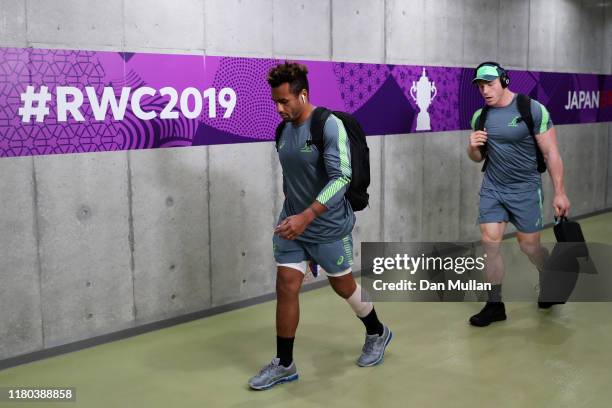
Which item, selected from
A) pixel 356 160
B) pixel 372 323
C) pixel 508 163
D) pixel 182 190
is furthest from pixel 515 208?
pixel 182 190

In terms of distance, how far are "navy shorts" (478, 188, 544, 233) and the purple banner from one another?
1.59m

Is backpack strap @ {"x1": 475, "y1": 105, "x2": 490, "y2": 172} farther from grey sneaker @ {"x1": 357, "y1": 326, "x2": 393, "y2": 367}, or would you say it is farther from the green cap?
grey sneaker @ {"x1": 357, "y1": 326, "x2": 393, "y2": 367}

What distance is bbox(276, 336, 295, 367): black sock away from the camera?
12.1ft

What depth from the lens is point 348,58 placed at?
5797 mm

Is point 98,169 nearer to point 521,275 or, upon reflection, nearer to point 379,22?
point 379,22

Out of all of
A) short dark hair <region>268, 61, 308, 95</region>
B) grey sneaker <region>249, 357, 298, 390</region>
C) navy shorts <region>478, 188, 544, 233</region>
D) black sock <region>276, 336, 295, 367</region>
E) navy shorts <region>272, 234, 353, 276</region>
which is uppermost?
short dark hair <region>268, 61, 308, 95</region>

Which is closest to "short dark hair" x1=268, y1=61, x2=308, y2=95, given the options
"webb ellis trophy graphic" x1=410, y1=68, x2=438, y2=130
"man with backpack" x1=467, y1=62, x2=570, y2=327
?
"man with backpack" x1=467, y1=62, x2=570, y2=327

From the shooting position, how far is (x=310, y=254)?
3.66 metres

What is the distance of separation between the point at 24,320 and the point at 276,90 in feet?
6.51

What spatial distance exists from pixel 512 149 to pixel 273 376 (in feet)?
6.99

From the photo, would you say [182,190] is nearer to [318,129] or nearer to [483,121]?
[318,129]

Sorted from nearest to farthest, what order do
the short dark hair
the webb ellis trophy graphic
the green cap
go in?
the short dark hair, the green cap, the webb ellis trophy graphic

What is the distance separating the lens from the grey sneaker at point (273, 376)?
3.64 m

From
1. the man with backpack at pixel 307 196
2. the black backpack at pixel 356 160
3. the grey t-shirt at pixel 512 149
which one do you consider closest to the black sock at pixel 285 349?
the man with backpack at pixel 307 196
